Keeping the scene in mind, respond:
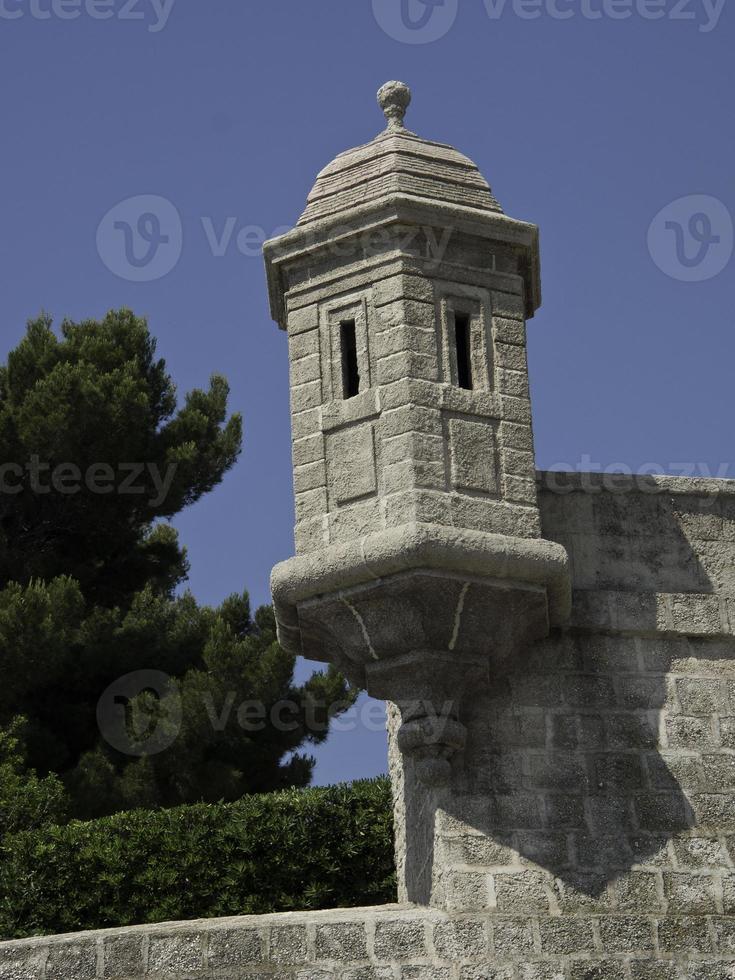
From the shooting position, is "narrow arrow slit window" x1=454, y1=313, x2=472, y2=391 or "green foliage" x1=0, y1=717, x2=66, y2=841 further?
"green foliage" x1=0, y1=717, x2=66, y2=841

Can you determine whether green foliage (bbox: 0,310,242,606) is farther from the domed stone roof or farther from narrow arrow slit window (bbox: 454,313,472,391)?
narrow arrow slit window (bbox: 454,313,472,391)

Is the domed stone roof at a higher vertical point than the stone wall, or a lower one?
higher

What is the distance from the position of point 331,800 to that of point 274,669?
A: 4275mm

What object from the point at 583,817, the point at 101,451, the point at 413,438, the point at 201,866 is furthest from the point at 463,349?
the point at 101,451

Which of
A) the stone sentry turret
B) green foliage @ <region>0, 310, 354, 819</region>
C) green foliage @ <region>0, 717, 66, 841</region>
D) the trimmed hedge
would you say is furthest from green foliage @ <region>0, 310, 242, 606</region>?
Answer: the stone sentry turret

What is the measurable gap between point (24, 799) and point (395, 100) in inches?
272

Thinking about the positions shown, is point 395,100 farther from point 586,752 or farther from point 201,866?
point 201,866

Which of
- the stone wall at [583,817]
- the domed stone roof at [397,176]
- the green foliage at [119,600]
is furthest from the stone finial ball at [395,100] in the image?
the green foliage at [119,600]

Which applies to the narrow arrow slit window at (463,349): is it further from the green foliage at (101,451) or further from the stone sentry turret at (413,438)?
the green foliage at (101,451)

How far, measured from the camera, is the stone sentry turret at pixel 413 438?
7875mm

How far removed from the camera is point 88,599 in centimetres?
1805

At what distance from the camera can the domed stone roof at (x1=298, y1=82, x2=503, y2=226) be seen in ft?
28.5

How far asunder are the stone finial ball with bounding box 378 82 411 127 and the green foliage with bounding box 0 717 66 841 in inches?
253

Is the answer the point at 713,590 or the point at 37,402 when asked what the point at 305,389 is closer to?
the point at 713,590
